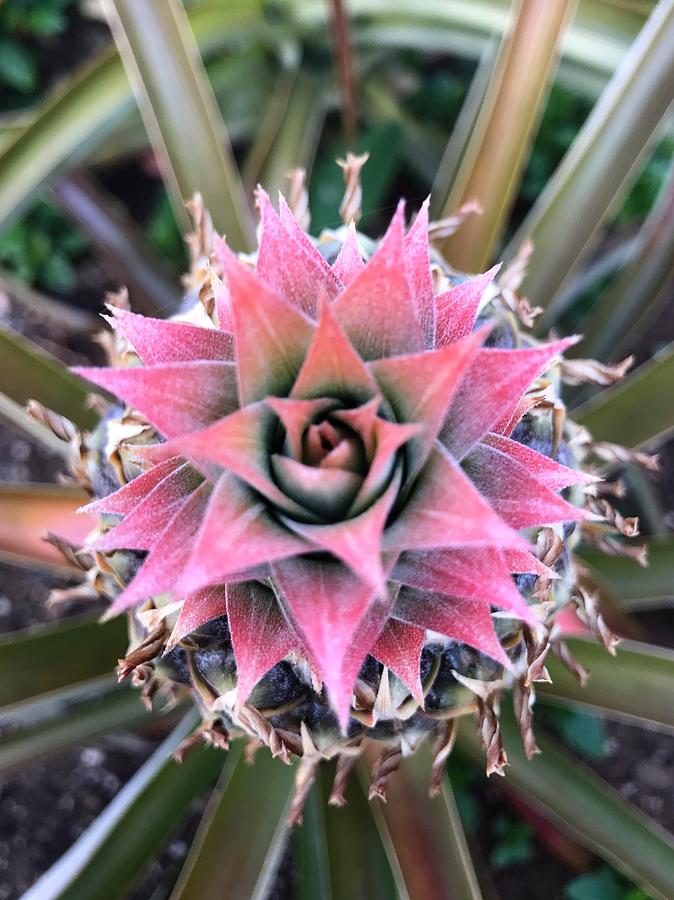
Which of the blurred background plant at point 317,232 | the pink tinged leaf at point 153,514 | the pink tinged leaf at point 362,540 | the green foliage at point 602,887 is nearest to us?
the pink tinged leaf at point 362,540

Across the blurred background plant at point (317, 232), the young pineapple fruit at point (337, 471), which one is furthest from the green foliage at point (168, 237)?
the young pineapple fruit at point (337, 471)

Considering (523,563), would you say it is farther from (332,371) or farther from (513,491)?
(332,371)

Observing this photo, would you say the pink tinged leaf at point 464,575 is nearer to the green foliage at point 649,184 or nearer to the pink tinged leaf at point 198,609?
the pink tinged leaf at point 198,609

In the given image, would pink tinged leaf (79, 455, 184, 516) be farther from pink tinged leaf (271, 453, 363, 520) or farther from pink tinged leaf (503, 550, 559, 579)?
pink tinged leaf (503, 550, 559, 579)

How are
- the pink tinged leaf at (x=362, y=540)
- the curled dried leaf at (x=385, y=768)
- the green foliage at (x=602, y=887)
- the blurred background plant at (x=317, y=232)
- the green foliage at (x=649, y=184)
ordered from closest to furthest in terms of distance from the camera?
the pink tinged leaf at (x=362, y=540)
the curled dried leaf at (x=385, y=768)
the blurred background plant at (x=317, y=232)
the green foliage at (x=602, y=887)
the green foliage at (x=649, y=184)

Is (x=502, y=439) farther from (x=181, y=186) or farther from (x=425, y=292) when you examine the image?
(x=181, y=186)

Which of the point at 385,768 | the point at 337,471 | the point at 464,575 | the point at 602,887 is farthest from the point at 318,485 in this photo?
the point at 602,887
